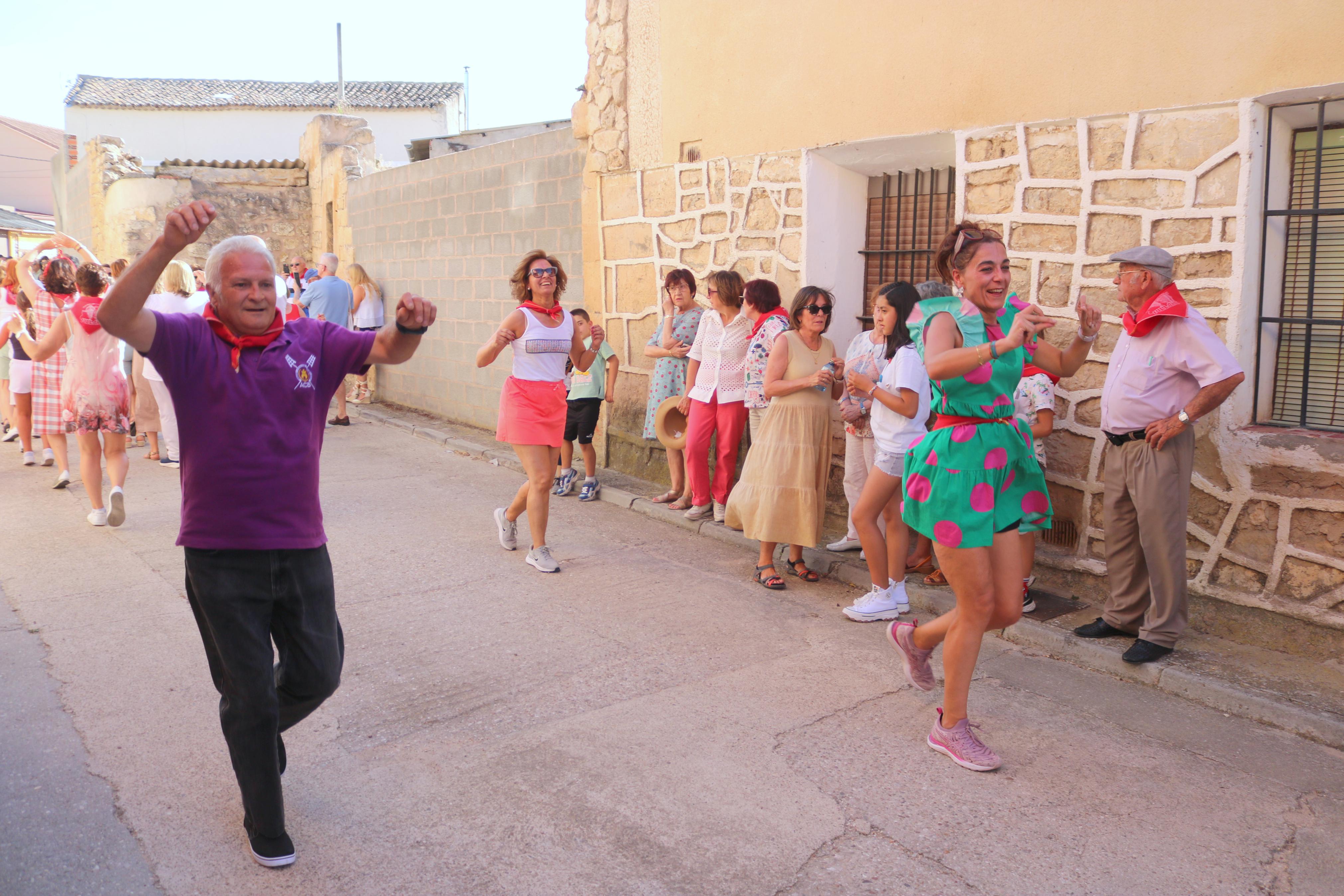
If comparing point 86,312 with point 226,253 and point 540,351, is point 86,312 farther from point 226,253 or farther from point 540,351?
point 226,253

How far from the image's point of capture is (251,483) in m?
2.94

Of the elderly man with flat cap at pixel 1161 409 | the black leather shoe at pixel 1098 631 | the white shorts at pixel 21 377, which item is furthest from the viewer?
the white shorts at pixel 21 377

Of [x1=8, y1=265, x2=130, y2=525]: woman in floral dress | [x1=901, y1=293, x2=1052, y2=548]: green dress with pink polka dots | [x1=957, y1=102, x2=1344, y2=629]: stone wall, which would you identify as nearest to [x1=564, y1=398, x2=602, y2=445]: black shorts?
[x1=8, y1=265, x2=130, y2=525]: woman in floral dress

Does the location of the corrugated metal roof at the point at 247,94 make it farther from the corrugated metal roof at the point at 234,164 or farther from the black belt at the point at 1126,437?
the black belt at the point at 1126,437

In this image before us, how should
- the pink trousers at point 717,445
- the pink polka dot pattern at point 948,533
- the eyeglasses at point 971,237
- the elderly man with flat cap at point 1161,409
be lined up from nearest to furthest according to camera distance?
1. the pink polka dot pattern at point 948,533
2. the eyeglasses at point 971,237
3. the elderly man with flat cap at point 1161,409
4. the pink trousers at point 717,445

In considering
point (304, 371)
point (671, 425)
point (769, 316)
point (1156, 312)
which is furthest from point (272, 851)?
point (671, 425)

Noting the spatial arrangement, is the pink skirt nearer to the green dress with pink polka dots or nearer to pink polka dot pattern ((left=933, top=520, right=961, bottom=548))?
the green dress with pink polka dots

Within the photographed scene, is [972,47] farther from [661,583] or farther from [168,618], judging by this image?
[168,618]

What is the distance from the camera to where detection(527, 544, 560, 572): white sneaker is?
614 centimetres

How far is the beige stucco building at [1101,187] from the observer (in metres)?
4.66

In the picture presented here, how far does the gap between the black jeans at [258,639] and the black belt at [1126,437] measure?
138 inches

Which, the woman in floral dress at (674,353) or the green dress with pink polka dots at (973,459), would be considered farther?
the woman in floral dress at (674,353)

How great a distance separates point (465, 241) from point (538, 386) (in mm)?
5920

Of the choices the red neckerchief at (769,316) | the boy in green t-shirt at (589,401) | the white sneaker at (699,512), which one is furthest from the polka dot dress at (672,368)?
the red neckerchief at (769,316)
